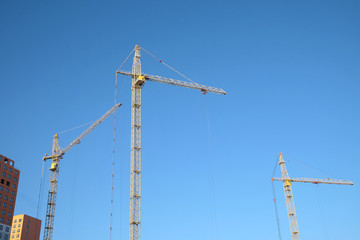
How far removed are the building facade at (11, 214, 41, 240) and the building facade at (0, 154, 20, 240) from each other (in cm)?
2737

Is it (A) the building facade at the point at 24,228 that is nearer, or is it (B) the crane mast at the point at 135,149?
(B) the crane mast at the point at 135,149

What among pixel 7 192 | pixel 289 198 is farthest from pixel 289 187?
pixel 7 192

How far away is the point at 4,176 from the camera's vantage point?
96625mm

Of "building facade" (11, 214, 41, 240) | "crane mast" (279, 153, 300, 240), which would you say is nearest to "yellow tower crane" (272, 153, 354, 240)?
"crane mast" (279, 153, 300, 240)

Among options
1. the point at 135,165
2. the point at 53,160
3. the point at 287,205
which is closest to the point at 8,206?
the point at 53,160

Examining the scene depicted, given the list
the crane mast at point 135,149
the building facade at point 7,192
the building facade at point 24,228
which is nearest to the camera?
the crane mast at point 135,149

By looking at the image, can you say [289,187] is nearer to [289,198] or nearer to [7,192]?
[289,198]

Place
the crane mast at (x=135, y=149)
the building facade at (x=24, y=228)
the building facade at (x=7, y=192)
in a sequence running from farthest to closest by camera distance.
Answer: the building facade at (x=24, y=228) < the building facade at (x=7, y=192) < the crane mast at (x=135, y=149)

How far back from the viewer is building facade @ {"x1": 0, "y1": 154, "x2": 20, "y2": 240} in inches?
3644

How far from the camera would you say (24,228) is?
399ft

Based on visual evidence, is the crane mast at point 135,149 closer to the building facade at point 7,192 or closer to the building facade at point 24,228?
the building facade at point 7,192

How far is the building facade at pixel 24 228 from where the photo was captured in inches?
4734

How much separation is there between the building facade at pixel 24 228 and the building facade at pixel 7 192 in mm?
27366

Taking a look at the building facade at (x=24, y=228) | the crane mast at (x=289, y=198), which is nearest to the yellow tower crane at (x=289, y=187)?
the crane mast at (x=289, y=198)
